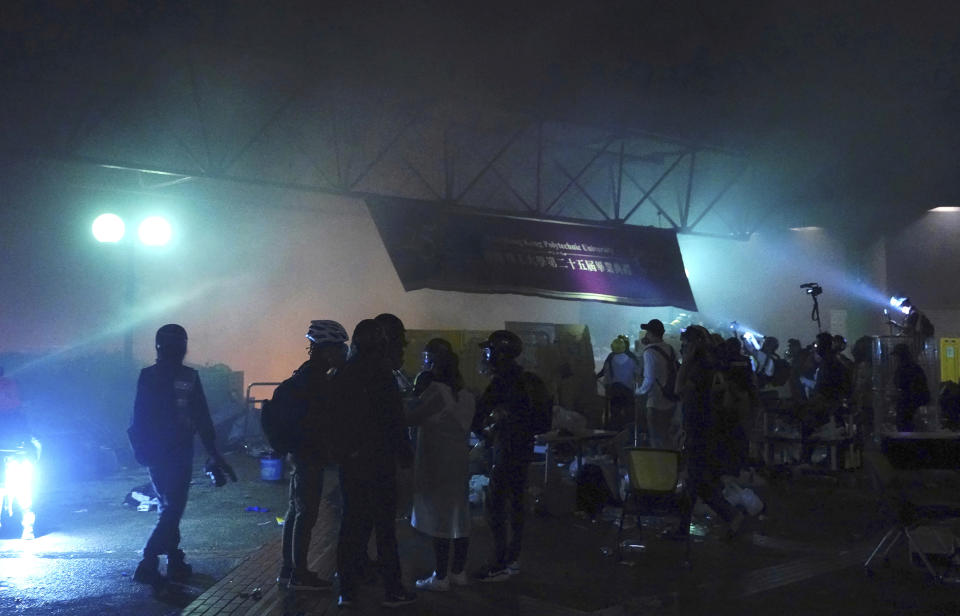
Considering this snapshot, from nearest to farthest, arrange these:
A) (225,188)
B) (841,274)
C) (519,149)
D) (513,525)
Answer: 1. (513,525)
2. (225,188)
3. (519,149)
4. (841,274)

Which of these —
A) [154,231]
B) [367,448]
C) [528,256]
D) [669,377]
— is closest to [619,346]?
[528,256]

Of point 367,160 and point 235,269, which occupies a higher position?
point 367,160

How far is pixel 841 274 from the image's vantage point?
56.5 feet

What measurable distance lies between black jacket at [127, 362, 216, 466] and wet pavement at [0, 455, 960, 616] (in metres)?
0.95

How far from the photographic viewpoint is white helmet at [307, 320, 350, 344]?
5.79 metres

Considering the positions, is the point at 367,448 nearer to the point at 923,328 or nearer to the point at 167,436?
the point at 167,436

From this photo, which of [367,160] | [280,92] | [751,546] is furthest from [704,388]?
[367,160]

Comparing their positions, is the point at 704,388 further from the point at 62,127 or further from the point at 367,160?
the point at 62,127

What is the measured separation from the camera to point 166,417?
609 centimetres

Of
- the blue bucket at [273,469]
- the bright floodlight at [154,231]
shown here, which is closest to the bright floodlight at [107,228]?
the bright floodlight at [154,231]

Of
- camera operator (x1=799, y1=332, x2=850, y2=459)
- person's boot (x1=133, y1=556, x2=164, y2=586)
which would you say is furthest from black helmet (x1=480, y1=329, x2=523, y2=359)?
camera operator (x1=799, y1=332, x2=850, y2=459)

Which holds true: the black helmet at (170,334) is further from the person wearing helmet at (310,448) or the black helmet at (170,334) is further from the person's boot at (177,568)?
the person's boot at (177,568)

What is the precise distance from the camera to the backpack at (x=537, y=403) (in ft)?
20.9

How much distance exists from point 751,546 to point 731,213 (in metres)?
9.63
